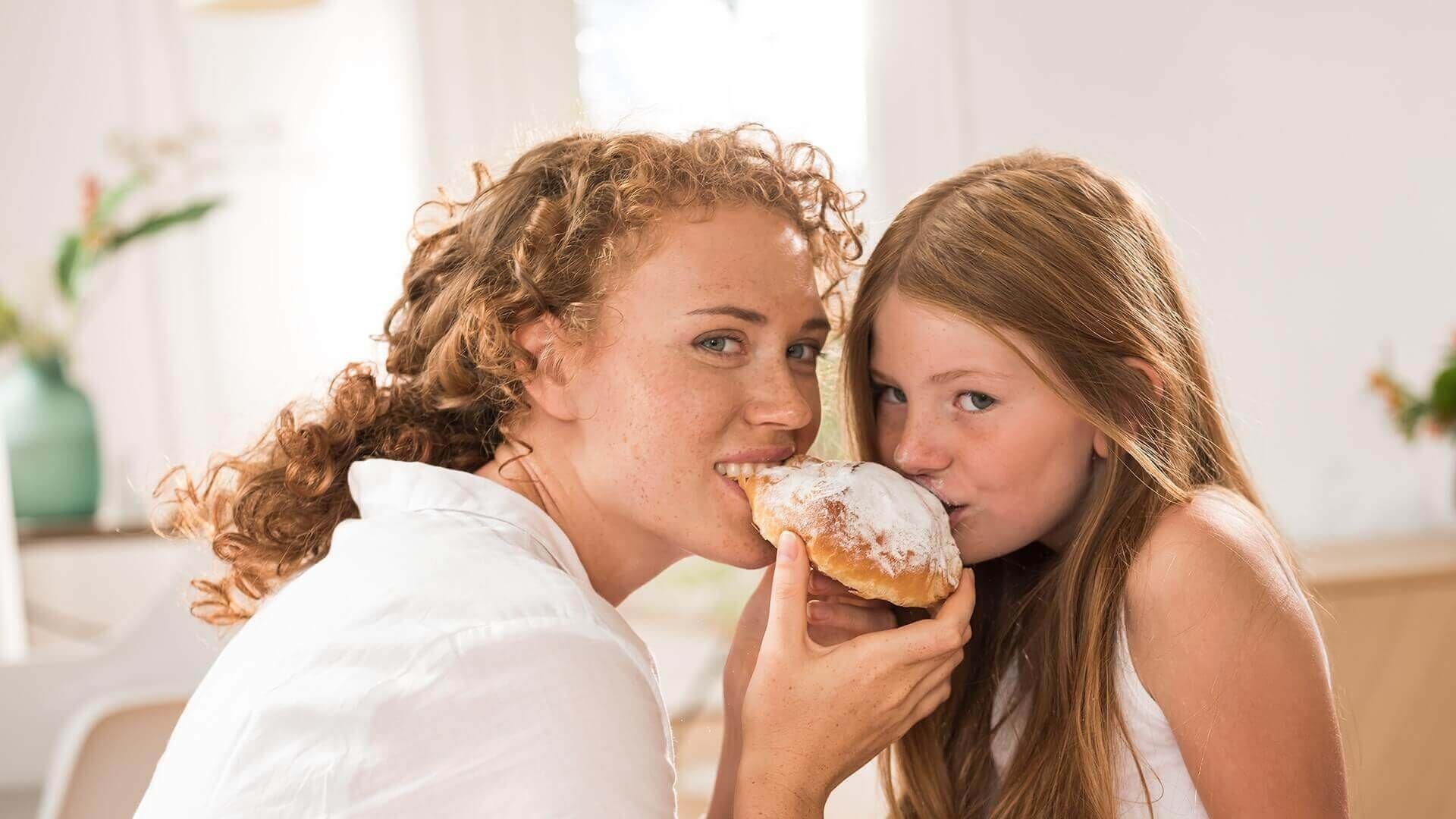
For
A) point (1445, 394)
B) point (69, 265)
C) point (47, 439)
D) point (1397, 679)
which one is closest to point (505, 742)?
point (1397, 679)

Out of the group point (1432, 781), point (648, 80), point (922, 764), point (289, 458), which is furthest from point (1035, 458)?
point (648, 80)

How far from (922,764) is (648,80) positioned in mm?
3210

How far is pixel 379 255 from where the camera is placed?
5.23m

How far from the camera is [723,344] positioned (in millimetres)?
1701

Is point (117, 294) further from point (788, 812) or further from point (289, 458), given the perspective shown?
point (788, 812)

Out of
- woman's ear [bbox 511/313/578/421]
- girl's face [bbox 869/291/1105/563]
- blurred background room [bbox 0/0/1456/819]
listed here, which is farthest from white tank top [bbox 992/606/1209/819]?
blurred background room [bbox 0/0/1456/819]

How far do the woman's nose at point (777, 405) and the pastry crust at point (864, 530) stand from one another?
69 mm

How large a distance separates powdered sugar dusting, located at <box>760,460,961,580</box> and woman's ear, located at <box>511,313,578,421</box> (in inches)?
12.0

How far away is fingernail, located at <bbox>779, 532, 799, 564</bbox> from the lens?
5.06 feet

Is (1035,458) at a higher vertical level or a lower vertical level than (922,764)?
higher

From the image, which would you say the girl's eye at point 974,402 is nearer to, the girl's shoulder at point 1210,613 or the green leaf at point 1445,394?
the girl's shoulder at point 1210,613

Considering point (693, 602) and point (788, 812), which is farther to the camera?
point (693, 602)

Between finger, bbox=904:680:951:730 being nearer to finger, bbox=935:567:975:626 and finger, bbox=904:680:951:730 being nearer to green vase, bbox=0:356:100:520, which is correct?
finger, bbox=935:567:975:626

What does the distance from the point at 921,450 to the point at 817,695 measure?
0.38m
